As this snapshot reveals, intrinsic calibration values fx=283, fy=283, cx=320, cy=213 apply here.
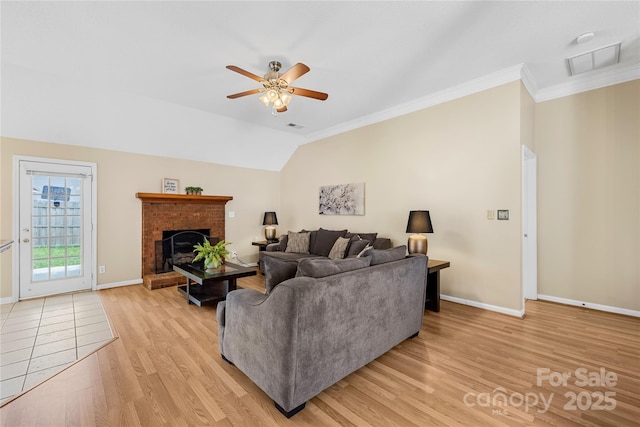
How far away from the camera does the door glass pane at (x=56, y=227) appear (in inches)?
163

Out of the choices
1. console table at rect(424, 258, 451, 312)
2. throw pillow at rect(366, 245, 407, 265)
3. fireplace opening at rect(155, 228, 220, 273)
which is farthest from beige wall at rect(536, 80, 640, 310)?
fireplace opening at rect(155, 228, 220, 273)

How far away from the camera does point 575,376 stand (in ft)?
7.30

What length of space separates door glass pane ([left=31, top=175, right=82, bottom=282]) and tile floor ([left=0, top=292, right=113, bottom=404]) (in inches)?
17.5

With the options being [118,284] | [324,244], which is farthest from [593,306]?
[118,284]

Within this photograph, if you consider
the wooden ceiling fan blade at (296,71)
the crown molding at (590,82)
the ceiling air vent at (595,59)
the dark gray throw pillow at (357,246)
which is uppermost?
the ceiling air vent at (595,59)

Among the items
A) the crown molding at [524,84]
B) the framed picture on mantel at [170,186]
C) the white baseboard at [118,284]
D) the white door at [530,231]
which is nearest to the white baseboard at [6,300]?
the white baseboard at [118,284]

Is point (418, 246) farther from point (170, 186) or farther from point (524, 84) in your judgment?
point (170, 186)

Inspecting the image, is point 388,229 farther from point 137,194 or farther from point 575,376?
point 137,194

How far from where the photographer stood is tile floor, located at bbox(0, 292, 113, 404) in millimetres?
2264

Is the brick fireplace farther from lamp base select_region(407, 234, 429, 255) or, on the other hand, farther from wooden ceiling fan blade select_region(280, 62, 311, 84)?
lamp base select_region(407, 234, 429, 255)

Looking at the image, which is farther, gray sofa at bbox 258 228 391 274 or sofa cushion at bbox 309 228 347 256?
sofa cushion at bbox 309 228 347 256

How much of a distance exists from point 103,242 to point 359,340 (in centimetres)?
461

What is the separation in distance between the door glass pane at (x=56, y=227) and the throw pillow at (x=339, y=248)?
4016mm

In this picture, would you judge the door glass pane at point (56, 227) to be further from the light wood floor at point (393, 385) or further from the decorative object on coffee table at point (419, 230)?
the decorative object on coffee table at point (419, 230)
